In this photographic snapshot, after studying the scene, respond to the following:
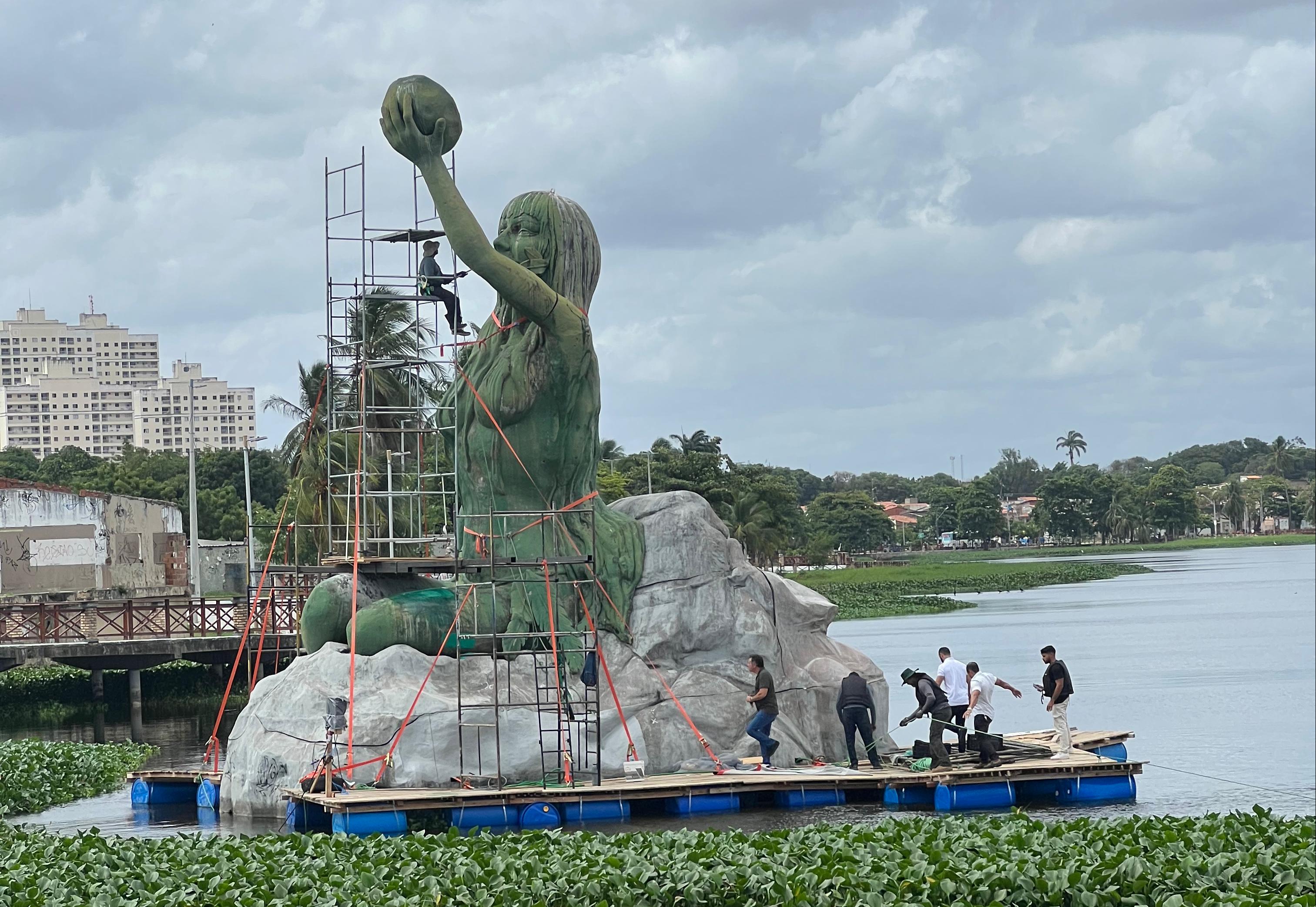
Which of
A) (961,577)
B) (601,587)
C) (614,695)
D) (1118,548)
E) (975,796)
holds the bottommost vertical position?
(975,796)

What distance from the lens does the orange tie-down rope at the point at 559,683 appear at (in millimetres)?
18734

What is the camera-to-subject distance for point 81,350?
19262 cm

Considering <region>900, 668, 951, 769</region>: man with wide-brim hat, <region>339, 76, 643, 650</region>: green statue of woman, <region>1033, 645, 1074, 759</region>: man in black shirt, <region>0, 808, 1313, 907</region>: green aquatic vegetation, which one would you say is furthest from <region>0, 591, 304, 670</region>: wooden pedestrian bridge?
<region>0, 808, 1313, 907</region>: green aquatic vegetation

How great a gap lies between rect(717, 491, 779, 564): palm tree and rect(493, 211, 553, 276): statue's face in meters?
44.0

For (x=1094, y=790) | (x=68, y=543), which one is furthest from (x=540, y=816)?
(x=68, y=543)

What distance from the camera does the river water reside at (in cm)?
2048

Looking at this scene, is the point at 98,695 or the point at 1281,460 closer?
the point at 98,695

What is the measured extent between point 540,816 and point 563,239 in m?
7.15

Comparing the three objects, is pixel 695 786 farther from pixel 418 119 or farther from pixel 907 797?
pixel 418 119

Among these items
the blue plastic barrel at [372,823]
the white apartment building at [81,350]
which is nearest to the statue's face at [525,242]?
the blue plastic barrel at [372,823]

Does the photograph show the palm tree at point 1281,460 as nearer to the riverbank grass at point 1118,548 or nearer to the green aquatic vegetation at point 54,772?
the riverbank grass at point 1118,548

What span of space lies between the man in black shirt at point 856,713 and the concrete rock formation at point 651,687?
0.80m

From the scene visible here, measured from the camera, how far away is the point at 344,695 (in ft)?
63.9

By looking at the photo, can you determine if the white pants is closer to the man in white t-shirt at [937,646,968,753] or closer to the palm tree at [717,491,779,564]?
the man in white t-shirt at [937,646,968,753]
